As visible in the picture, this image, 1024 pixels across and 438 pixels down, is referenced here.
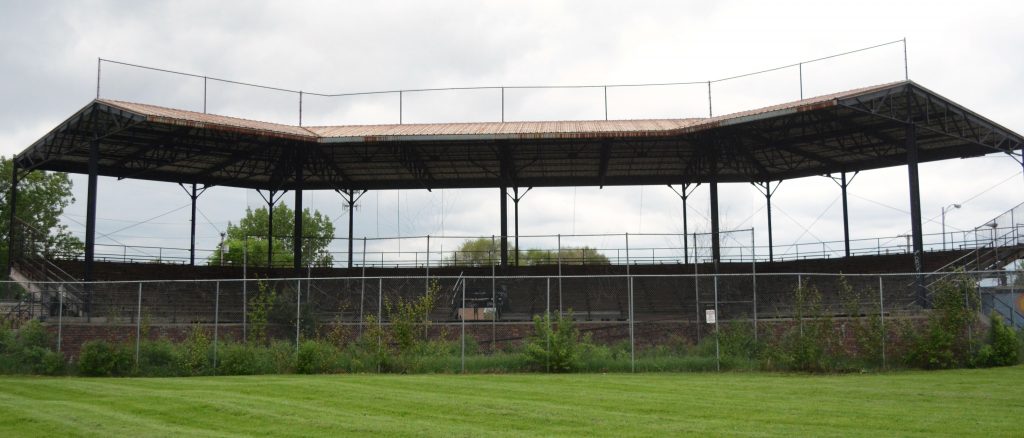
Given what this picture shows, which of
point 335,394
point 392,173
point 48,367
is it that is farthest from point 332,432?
point 392,173

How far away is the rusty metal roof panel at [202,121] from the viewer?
32.2 m

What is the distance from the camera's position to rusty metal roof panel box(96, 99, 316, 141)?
32188 mm

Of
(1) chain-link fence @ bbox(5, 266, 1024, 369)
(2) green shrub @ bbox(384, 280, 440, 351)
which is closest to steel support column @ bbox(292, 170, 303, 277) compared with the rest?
(1) chain-link fence @ bbox(5, 266, 1024, 369)

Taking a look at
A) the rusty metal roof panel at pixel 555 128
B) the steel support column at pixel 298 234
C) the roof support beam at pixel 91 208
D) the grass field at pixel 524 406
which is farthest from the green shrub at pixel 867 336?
the roof support beam at pixel 91 208

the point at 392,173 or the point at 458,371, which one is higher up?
the point at 392,173

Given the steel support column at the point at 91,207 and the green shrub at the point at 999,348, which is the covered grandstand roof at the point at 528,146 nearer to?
the steel support column at the point at 91,207

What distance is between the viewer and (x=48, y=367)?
86.0 feet

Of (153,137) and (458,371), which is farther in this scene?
(153,137)

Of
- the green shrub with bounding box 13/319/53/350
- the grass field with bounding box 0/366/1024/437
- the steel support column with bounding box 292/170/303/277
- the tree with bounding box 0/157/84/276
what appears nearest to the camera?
the grass field with bounding box 0/366/1024/437

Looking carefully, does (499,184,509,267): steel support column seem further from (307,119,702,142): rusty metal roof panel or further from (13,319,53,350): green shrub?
(13,319,53,350): green shrub

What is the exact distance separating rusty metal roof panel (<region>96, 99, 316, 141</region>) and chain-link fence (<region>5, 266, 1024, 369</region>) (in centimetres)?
620

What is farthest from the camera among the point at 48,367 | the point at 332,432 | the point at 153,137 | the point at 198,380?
the point at 153,137

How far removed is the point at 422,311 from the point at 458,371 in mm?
2155

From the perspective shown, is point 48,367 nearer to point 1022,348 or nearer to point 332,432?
point 332,432
